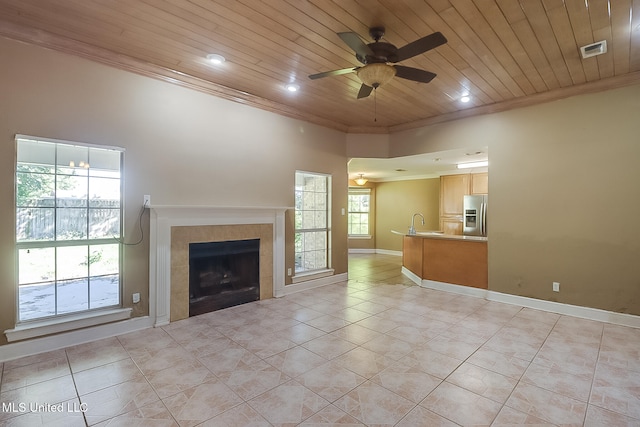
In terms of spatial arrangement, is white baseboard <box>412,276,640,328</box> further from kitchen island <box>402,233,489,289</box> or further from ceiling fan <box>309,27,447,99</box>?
ceiling fan <box>309,27,447,99</box>

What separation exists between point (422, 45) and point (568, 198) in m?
3.30

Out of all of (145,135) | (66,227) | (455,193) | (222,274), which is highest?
(145,135)

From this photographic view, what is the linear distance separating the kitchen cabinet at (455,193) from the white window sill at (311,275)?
12.6 ft

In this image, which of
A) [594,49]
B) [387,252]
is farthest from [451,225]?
[594,49]

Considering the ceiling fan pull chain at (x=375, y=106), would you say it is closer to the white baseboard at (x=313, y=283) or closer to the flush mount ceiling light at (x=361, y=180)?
the white baseboard at (x=313, y=283)

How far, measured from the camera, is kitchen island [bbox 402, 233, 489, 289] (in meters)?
4.95

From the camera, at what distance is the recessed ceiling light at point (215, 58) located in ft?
10.8

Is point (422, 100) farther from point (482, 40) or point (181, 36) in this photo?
point (181, 36)

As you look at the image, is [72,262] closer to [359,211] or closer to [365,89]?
[365,89]

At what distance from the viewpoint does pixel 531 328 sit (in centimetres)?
357

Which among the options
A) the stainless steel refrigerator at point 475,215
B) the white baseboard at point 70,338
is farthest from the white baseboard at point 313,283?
the stainless steel refrigerator at point 475,215

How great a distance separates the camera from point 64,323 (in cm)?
303

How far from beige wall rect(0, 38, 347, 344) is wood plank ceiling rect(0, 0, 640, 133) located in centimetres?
22

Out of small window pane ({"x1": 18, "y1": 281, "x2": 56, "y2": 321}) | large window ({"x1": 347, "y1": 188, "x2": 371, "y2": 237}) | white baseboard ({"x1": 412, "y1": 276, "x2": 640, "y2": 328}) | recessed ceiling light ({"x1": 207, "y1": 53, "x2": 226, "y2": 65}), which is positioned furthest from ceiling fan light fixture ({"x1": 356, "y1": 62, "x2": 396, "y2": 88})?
large window ({"x1": 347, "y1": 188, "x2": 371, "y2": 237})
